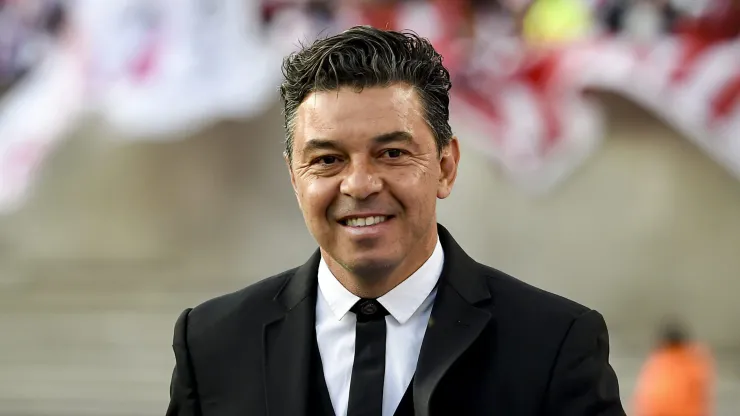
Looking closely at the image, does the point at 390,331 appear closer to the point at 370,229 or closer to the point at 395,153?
the point at 370,229

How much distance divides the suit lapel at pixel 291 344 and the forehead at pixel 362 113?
1.05 feet

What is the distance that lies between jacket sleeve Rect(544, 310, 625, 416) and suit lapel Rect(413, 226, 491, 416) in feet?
0.48

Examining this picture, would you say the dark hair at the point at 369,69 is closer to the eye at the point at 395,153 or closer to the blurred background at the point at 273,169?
the eye at the point at 395,153

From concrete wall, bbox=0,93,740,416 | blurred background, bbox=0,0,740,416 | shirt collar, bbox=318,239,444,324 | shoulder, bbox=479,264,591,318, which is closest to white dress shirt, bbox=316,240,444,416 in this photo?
shirt collar, bbox=318,239,444,324

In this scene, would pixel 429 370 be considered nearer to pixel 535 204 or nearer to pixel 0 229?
pixel 535 204

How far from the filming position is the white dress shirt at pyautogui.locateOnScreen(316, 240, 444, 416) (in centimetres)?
174

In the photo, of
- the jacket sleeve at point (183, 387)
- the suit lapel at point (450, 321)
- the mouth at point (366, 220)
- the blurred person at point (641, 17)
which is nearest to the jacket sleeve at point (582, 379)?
the suit lapel at point (450, 321)

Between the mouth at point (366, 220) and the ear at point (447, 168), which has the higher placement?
the ear at point (447, 168)

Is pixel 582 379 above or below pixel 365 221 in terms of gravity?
below

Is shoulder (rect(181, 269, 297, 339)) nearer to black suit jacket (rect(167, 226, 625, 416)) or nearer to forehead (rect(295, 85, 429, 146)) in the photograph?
black suit jacket (rect(167, 226, 625, 416))

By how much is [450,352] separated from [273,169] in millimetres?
7070

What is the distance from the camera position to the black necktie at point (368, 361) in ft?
5.57

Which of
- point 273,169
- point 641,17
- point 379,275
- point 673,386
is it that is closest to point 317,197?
point 379,275

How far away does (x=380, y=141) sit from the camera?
1625 millimetres
